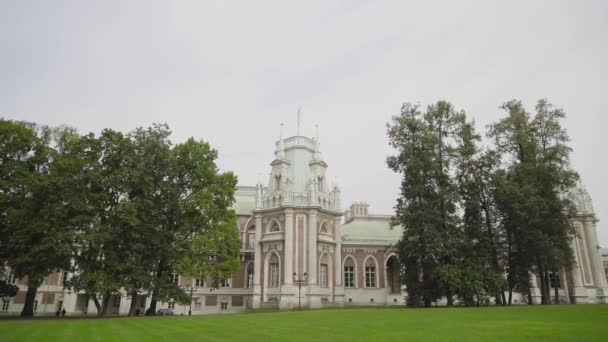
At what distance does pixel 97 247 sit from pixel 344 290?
27962 millimetres

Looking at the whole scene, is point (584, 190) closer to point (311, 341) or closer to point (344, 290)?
point (344, 290)

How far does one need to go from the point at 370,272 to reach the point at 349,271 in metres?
2.53

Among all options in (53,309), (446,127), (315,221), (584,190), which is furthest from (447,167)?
(53,309)

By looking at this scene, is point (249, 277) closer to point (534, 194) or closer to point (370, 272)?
point (370, 272)

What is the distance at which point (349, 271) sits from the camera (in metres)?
49.8

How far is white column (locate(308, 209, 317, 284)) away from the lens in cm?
4159

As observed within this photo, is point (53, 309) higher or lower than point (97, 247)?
lower

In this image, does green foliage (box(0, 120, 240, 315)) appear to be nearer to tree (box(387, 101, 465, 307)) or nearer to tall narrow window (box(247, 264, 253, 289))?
tree (box(387, 101, 465, 307))

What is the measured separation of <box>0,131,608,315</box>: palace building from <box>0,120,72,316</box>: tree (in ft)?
46.1

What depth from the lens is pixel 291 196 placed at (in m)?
44.5

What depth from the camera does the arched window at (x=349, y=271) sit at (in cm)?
4944

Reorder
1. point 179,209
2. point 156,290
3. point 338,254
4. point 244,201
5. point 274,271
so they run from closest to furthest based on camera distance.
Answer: point 156,290
point 179,209
point 274,271
point 338,254
point 244,201

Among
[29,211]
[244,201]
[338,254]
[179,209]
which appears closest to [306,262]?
[338,254]

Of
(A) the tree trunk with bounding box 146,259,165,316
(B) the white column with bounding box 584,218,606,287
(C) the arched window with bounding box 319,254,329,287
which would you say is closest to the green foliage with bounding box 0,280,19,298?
(A) the tree trunk with bounding box 146,259,165,316
